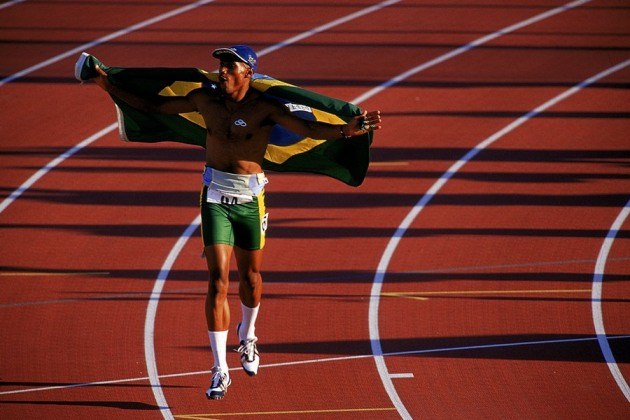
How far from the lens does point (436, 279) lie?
1340cm

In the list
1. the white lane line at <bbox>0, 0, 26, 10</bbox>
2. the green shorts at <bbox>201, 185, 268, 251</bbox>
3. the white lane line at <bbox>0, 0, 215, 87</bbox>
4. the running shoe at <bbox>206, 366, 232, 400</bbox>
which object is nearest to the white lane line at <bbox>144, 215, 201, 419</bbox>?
the running shoe at <bbox>206, 366, 232, 400</bbox>

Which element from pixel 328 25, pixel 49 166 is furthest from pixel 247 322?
pixel 328 25

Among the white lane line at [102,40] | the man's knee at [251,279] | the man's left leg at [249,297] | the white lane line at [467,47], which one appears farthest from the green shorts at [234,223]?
the white lane line at [102,40]

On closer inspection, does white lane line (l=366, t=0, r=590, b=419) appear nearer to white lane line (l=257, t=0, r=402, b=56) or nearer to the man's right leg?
the man's right leg

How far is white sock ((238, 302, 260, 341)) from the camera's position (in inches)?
405

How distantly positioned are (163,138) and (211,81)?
87 cm

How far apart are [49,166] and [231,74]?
779 centimetres

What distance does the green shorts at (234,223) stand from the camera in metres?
9.55

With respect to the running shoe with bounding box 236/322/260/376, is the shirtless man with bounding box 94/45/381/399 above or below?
above

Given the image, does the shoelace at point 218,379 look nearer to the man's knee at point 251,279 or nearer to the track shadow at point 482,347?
the man's knee at point 251,279

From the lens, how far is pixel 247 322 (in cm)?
1037

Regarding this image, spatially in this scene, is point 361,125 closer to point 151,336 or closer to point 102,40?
point 151,336

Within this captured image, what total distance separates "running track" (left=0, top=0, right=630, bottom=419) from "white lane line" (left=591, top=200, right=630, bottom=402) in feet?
0.11

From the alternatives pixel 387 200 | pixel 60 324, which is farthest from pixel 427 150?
pixel 60 324
